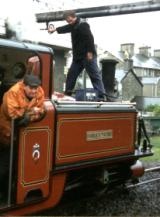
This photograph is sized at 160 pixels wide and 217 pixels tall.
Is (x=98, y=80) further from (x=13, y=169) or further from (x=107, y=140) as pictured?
(x=13, y=169)

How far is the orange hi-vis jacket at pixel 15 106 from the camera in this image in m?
5.45

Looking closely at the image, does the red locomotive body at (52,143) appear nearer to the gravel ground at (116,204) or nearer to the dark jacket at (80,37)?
the gravel ground at (116,204)

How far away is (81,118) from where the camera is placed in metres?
6.43

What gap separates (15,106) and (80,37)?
2.77 m

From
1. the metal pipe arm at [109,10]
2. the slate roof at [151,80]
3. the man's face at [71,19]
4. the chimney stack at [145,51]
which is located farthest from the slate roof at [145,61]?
the man's face at [71,19]

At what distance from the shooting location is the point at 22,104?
5520 millimetres

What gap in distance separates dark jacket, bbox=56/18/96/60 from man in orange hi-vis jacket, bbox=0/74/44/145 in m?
2.25

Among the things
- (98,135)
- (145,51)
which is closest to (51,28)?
(98,135)

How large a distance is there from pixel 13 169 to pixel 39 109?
0.70 m

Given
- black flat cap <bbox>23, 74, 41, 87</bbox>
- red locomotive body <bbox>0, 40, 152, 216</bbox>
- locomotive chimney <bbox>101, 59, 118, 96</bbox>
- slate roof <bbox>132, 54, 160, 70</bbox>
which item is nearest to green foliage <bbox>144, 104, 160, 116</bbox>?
locomotive chimney <bbox>101, 59, 118, 96</bbox>

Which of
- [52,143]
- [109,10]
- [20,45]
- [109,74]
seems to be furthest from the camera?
[109,74]

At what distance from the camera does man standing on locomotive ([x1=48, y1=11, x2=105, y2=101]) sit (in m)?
7.75

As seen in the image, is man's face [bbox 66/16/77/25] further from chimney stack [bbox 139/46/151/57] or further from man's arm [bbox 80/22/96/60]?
chimney stack [bbox 139/46/151/57]

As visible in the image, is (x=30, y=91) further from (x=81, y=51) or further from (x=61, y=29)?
(x=81, y=51)
